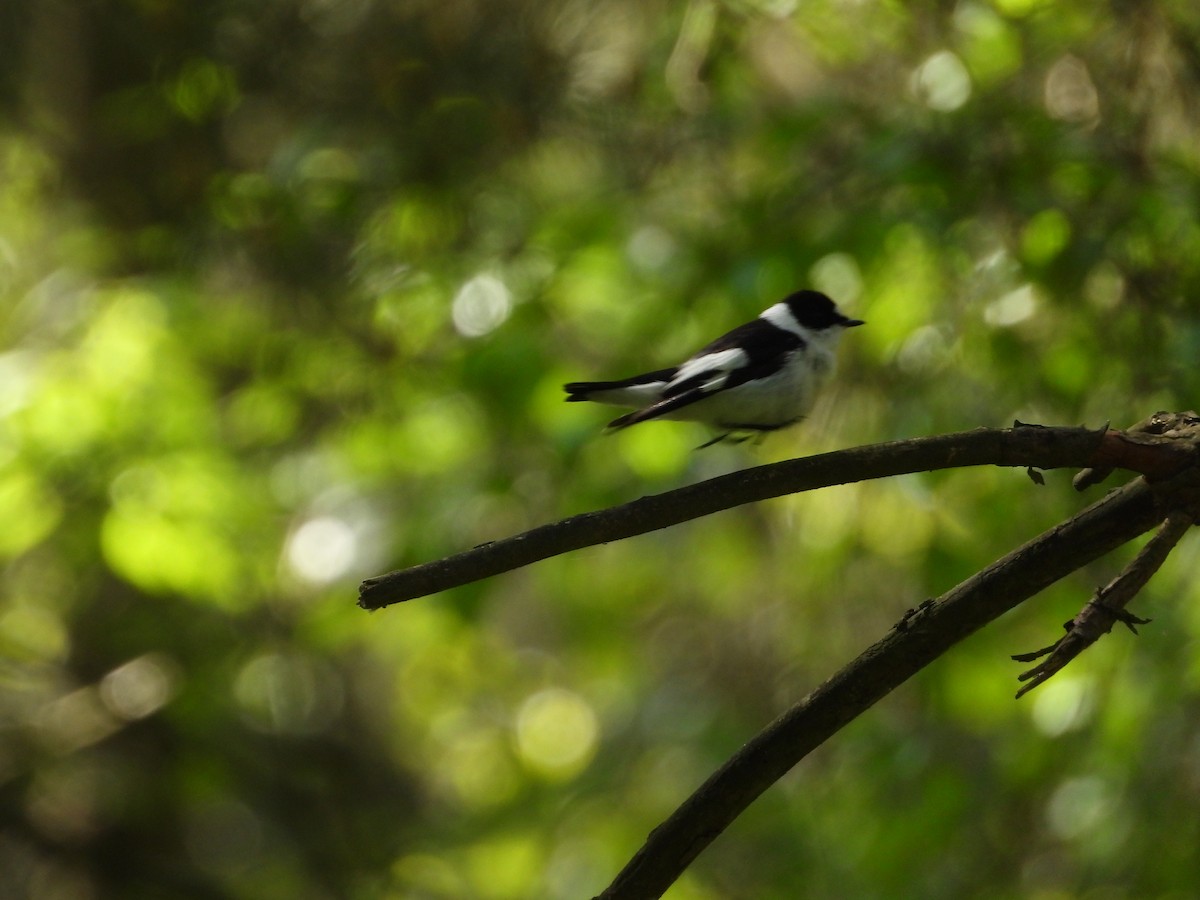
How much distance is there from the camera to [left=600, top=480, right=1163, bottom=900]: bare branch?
1.49 metres

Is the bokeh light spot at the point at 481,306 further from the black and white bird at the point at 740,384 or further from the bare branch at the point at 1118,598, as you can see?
the bare branch at the point at 1118,598

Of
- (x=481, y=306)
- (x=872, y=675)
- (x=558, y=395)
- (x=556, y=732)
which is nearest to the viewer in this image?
(x=872, y=675)

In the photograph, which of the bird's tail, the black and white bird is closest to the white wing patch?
the black and white bird

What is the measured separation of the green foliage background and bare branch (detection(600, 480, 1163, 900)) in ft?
4.74

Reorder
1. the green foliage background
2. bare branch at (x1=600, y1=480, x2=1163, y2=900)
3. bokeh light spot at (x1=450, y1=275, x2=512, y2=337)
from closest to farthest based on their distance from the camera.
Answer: bare branch at (x1=600, y1=480, x2=1163, y2=900)
the green foliage background
bokeh light spot at (x1=450, y1=275, x2=512, y2=337)

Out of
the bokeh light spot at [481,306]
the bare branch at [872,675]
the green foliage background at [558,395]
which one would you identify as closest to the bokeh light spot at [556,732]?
the green foliage background at [558,395]

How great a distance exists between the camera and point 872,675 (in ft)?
5.05

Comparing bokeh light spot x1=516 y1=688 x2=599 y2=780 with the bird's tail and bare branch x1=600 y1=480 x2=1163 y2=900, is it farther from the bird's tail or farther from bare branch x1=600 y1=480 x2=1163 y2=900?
bare branch x1=600 y1=480 x2=1163 y2=900

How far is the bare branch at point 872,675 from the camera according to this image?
4.89 ft

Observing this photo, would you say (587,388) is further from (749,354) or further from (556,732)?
(556,732)

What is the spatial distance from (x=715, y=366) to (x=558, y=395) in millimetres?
1082

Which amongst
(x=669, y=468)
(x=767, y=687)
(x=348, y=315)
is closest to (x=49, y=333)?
(x=348, y=315)

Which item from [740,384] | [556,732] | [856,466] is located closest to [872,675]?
[856,466]

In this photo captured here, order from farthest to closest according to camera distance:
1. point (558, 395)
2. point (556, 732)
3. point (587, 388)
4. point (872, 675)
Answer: point (556, 732)
point (558, 395)
point (587, 388)
point (872, 675)
